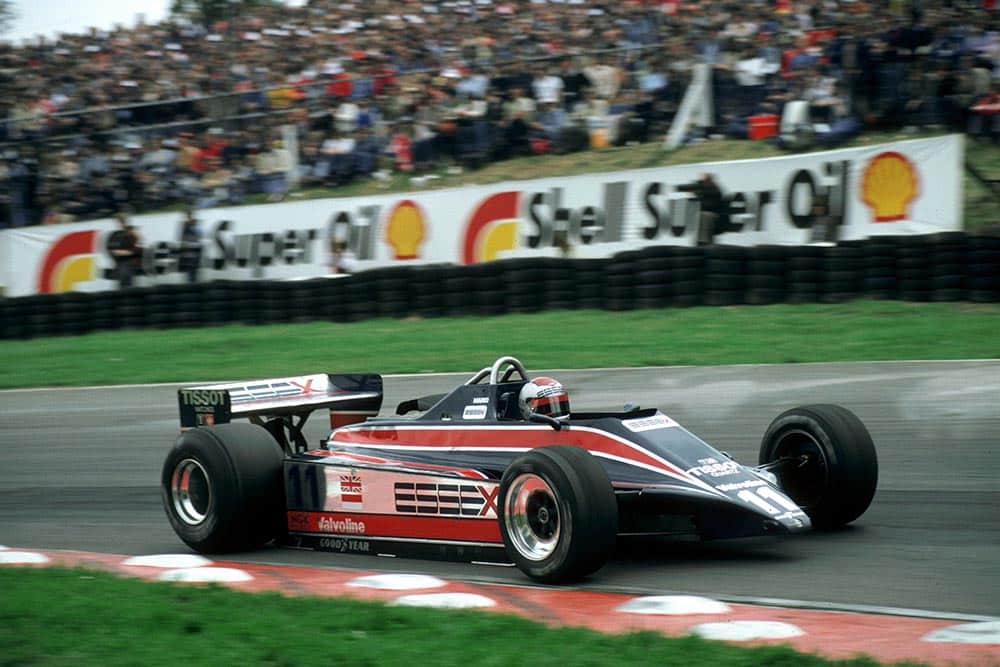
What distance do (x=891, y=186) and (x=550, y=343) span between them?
4.45 m

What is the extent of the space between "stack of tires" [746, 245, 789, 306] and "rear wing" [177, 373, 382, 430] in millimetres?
7176

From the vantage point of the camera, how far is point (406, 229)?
1803cm

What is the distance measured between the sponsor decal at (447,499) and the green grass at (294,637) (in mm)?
1194

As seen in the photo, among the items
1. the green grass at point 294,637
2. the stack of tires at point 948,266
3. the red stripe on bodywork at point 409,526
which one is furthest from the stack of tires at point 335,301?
the green grass at point 294,637

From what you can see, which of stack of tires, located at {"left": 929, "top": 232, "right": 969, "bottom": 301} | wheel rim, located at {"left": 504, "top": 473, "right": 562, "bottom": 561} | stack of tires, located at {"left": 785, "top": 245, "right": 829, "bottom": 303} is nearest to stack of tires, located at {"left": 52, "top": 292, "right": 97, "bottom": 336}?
stack of tires, located at {"left": 785, "top": 245, "right": 829, "bottom": 303}

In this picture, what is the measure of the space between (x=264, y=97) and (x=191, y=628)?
17.2m

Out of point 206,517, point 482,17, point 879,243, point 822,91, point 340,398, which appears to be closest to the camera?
point 206,517

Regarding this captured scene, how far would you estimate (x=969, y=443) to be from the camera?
29.3 feet

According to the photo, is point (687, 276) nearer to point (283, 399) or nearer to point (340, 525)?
point (283, 399)

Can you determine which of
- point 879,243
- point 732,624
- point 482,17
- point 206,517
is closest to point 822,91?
point 879,243

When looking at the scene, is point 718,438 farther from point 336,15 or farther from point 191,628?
point 336,15

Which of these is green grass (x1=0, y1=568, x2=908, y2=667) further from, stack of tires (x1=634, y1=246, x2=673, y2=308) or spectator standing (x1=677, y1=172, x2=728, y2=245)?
spectator standing (x1=677, y1=172, x2=728, y2=245)

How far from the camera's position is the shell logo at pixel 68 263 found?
66.7ft

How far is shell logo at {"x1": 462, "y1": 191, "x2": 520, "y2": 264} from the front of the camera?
17.1m
